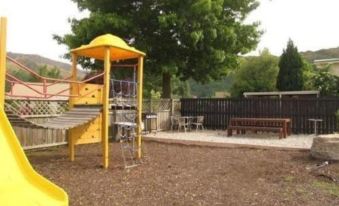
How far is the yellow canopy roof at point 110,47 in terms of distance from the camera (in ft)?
30.6

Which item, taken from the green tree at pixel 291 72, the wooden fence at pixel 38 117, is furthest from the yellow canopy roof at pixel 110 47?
the green tree at pixel 291 72

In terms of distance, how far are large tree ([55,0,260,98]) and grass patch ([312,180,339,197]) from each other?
1136 cm

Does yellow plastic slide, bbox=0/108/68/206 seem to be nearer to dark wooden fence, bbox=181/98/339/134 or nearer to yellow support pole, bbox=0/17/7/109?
yellow support pole, bbox=0/17/7/109

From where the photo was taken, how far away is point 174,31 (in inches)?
757

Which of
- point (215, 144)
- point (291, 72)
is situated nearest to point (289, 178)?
point (215, 144)

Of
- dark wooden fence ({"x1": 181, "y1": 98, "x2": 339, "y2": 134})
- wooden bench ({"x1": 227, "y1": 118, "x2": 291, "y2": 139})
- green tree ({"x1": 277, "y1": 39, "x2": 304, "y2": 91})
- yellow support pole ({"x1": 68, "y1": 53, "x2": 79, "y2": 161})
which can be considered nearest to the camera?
yellow support pole ({"x1": 68, "y1": 53, "x2": 79, "y2": 161})

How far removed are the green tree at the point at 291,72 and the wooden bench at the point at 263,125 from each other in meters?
12.8

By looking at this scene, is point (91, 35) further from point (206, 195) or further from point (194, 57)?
point (206, 195)

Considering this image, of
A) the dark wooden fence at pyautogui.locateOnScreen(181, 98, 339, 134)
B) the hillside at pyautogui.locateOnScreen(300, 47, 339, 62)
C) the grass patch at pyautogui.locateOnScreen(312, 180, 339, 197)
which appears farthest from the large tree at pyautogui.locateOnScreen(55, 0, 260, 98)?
the hillside at pyautogui.locateOnScreen(300, 47, 339, 62)

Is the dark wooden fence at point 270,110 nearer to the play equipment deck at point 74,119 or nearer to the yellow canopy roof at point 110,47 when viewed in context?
the yellow canopy roof at point 110,47

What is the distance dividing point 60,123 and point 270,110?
37.4 ft

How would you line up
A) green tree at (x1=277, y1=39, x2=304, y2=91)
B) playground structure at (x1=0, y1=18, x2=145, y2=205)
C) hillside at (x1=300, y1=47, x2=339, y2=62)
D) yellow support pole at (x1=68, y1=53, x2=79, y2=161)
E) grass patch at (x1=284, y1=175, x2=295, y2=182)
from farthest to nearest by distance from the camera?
hillside at (x1=300, y1=47, x2=339, y2=62), green tree at (x1=277, y1=39, x2=304, y2=91), yellow support pole at (x1=68, y1=53, x2=79, y2=161), grass patch at (x1=284, y1=175, x2=295, y2=182), playground structure at (x1=0, y1=18, x2=145, y2=205)

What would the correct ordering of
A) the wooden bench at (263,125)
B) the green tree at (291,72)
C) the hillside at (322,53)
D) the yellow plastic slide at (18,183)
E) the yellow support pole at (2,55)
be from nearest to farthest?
the yellow plastic slide at (18,183) < the yellow support pole at (2,55) < the wooden bench at (263,125) < the green tree at (291,72) < the hillside at (322,53)

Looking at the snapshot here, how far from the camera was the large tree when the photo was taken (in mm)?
18500
